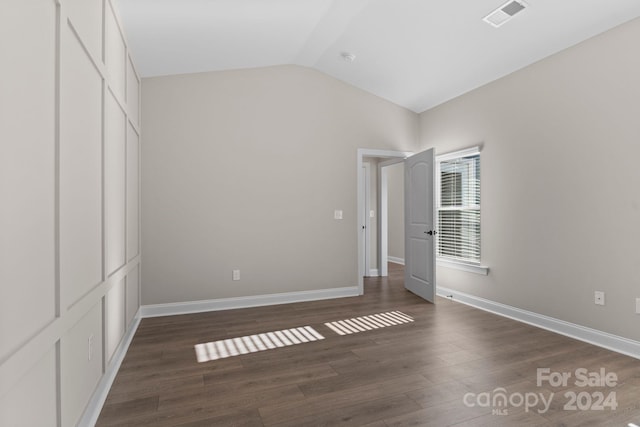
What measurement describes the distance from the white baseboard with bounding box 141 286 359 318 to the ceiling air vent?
345 centimetres

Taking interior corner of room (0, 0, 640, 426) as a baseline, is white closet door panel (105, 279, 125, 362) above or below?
below

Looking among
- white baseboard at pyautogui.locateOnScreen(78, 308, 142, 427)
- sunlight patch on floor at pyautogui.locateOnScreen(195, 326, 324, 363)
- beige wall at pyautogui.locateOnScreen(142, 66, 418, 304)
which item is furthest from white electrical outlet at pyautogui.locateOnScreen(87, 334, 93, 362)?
beige wall at pyautogui.locateOnScreen(142, 66, 418, 304)

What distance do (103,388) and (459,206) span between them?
14.1 ft

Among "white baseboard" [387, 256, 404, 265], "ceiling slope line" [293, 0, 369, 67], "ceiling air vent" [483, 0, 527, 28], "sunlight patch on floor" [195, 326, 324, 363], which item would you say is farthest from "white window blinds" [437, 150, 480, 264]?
"white baseboard" [387, 256, 404, 265]

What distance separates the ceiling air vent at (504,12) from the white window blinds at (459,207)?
1621 mm

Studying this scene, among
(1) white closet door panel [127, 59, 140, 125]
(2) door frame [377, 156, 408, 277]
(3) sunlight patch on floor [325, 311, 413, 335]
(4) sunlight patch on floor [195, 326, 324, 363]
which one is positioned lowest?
(4) sunlight patch on floor [195, 326, 324, 363]

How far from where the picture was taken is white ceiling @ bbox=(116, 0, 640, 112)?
291 centimetres

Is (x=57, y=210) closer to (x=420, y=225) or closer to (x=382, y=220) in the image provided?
(x=420, y=225)

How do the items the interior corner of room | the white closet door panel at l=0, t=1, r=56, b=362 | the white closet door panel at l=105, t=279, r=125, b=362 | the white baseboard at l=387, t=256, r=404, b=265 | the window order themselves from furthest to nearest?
the white baseboard at l=387, t=256, r=404, b=265, the window, the white closet door panel at l=105, t=279, r=125, b=362, the interior corner of room, the white closet door panel at l=0, t=1, r=56, b=362

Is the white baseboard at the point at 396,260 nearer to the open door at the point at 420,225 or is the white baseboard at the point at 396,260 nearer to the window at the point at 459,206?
the open door at the point at 420,225

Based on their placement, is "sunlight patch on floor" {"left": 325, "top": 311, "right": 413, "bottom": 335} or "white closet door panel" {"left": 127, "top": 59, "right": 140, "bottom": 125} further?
"sunlight patch on floor" {"left": 325, "top": 311, "right": 413, "bottom": 335}

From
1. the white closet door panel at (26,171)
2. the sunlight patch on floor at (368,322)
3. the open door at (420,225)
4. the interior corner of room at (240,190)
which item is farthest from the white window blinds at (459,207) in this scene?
the white closet door panel at (26,171)

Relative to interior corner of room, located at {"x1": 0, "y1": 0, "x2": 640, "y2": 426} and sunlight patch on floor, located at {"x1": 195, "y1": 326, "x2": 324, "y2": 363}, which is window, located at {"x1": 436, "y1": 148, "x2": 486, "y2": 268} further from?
sunlight patch on floor, located at {"x1": 195, "y1": 326, "x2": 324, "y2": 363}

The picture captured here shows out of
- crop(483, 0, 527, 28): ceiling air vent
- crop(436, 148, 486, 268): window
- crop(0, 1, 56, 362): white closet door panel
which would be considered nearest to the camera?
crop(0, 1, 56, 362): white closet door panel
